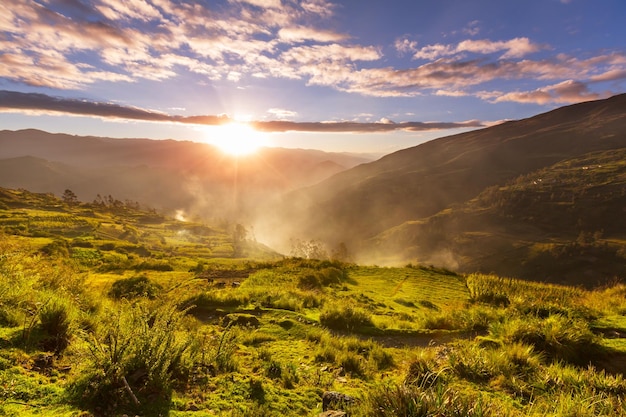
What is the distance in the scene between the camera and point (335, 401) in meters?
4.95

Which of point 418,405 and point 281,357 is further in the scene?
point 281,357

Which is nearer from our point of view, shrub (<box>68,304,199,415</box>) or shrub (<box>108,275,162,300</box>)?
shrub (<box>68,304,199,415</box>)

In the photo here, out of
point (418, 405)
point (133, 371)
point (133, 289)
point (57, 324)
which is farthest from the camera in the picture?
point (133, 289)

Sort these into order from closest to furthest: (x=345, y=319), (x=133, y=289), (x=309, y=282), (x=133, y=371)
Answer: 1. (x=133, y=371)
2. (x=345, y=319)
3. (x=133, y=289)
4. (x=309, y=282)

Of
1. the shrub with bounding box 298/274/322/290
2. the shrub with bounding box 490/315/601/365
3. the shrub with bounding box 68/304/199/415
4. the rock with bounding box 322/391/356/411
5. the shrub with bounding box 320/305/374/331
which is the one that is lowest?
the shrub with bounding box 298/274/322/290

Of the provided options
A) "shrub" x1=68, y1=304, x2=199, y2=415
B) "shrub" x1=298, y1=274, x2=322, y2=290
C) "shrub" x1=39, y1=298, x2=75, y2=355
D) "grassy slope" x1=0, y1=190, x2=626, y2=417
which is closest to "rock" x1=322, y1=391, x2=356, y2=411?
"grassy slope" x1=0, y1=190, x2=626, y2=417

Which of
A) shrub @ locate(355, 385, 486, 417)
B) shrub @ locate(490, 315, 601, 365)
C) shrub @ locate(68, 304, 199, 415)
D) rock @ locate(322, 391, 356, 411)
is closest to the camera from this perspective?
shrub @ locate(355, 385, 486, 417)

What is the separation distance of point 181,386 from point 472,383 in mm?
5285

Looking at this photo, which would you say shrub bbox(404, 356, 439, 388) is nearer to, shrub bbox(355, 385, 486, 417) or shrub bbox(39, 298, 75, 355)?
shrub bbox(355, 385, 486, 417)

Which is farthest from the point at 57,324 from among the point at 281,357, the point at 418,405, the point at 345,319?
the point at 345,319

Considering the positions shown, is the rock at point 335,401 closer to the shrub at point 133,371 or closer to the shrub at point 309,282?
the shrub at point 133,371

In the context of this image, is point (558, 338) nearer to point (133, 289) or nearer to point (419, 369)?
point (419, 369)

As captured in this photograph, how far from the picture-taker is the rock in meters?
4.77

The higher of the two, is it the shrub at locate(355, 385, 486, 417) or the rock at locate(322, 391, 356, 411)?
the shrub at locate(355, 385, 486, 417)
